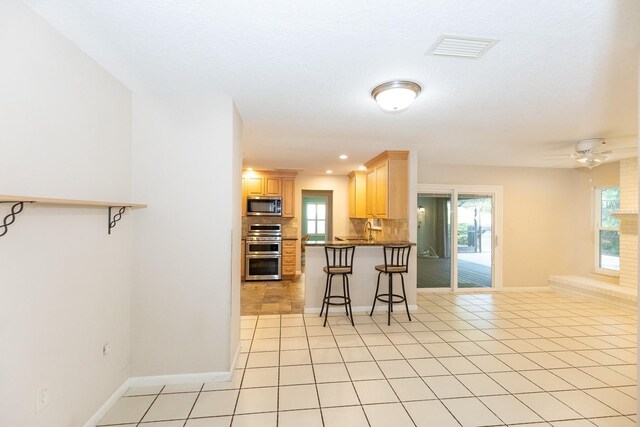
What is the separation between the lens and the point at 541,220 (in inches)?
229

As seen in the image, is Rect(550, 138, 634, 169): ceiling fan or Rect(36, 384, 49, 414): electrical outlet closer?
Rect(36, 384, 49, 414): electrical outlet

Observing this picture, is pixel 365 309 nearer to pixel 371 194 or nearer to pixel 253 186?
pixel 371 194

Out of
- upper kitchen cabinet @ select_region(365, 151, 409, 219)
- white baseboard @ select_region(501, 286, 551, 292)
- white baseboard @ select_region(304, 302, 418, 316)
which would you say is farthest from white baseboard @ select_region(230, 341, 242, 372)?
→ white baseboard @ select_region(501, 286, 551, 292)

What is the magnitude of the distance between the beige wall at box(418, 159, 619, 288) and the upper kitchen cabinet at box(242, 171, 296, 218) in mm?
3445

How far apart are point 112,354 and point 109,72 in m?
2.01

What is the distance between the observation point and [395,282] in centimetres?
443

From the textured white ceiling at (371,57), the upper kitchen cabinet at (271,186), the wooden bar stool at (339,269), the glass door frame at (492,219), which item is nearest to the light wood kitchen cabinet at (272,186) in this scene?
the upper kitchen cabinet at (271,186)

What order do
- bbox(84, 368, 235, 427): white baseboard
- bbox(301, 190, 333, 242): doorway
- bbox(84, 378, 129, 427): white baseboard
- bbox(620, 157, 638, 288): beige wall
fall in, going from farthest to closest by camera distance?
bbox(301, 190, 333, 242): doorway, bbox(620, 157, 638, 288): beige wall, bbox(84, 368, 235, 427): white baseboard, bbox(84, 378, 129, 427): white baseboard

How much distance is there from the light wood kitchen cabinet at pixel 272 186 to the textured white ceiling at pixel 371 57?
10.5ft

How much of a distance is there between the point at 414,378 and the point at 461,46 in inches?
99.2

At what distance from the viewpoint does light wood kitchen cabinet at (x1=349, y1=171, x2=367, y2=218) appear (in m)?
5.98

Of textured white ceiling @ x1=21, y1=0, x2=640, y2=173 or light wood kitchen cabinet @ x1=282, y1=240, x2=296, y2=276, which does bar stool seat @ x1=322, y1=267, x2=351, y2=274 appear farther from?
light wood kitchen cabinet @ x1=282, y1=240, x2=296, y2=276

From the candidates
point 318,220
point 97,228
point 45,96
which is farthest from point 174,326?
point 318,220

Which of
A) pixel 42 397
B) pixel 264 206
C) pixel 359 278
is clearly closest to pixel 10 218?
pixel 42 397
